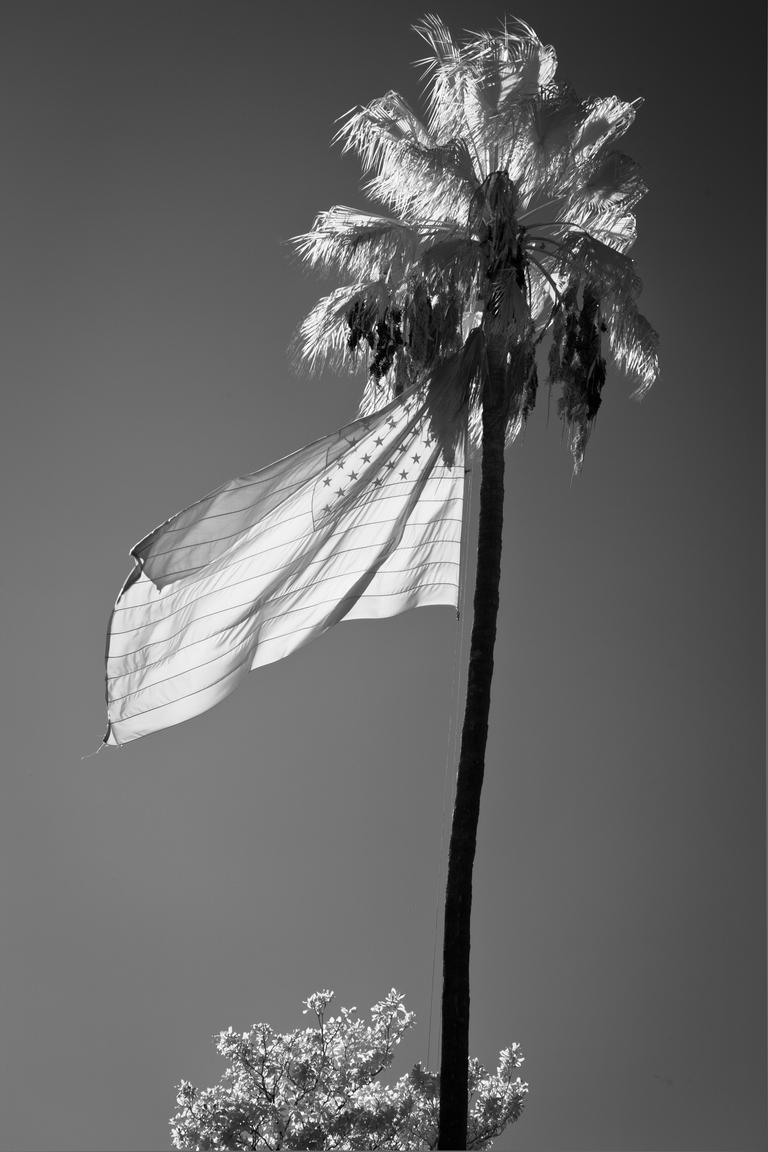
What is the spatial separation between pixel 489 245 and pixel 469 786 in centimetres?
550

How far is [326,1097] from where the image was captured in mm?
23734

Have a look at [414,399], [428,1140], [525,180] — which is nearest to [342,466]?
[414,399]

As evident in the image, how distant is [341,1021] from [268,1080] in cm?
222

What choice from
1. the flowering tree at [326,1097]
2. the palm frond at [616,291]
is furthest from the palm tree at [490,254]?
the flowering tree at [326,1097]

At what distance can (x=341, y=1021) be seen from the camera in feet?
84.3

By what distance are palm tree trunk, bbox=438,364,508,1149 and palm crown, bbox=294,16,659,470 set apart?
0.68m

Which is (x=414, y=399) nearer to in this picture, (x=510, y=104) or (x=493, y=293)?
(x=493, y=293)

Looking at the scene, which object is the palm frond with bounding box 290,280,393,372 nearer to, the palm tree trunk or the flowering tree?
the palm tree trunk

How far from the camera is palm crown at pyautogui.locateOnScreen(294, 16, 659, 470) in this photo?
475 inches

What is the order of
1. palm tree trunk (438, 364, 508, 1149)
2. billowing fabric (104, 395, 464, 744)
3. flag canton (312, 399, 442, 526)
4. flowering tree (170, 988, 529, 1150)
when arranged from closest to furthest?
palm tree trunk (438, 364, 508, 1149)
billowing fabric (104, 395, 464, 744)
flag canton (312, 399, 442, 526)
flowering tree (170, 988, 529, 1150)

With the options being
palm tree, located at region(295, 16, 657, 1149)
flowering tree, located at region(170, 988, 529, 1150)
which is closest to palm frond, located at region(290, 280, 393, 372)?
palm tree, located at region(295, 16, 657, 1149)

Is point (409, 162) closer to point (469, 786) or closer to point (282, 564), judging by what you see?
point (282, 564)

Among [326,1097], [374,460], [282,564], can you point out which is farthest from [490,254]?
[326,1097]

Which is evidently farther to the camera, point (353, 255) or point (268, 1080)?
point (268, 1080)
